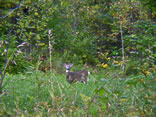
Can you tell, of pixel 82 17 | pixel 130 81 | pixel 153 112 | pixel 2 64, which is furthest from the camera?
pixel 82 17

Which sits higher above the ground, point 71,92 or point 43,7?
point 43,7

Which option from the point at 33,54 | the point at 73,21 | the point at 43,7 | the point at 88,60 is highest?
the point at 43,7

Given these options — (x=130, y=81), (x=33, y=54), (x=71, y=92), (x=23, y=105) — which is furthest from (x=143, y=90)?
(x=33, y=54)

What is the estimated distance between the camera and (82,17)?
43.0 ft

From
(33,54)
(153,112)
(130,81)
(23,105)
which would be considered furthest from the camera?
(33,54)

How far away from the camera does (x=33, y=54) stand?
981 centimetres

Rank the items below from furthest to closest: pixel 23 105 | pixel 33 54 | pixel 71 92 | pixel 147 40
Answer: pixel 33 54 < pixel 147 40 < pixel 71 92 < pixel 23 105

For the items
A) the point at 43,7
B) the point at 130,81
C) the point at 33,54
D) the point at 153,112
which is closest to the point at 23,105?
the point at 130,81

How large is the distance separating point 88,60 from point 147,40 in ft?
19.0

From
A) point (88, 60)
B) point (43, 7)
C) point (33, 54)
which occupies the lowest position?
point (88, 60)

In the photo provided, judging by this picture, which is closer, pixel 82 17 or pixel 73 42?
pixel 73 42

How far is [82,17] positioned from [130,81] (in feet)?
36.3

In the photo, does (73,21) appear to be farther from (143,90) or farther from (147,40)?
(143,90)

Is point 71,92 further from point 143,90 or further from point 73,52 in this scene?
point 73,52
